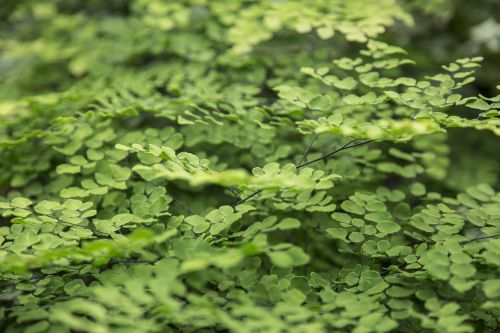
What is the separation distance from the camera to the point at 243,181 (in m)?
1.42

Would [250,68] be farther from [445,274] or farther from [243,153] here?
[445,274]

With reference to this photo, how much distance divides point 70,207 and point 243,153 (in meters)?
0.89

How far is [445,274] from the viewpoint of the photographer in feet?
4.69

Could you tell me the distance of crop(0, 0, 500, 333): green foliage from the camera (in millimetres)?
1395

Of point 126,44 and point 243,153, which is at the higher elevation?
point 126,44

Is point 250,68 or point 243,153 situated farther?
point 250,68

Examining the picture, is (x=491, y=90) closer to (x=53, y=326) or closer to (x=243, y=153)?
(x=243, y=153)

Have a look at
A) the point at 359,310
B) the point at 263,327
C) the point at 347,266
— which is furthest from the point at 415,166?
the point at 263,327

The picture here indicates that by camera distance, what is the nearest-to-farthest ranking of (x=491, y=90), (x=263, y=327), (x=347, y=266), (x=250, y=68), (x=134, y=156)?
(x=263, y=327)
(x=347, y=266)
(x=134, y=156)
(x=250, y=68)
(x=491, y=90)

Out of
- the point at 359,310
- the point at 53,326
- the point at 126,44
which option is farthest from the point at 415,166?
the point at 126,44

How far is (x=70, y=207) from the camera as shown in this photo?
1685 millimetres

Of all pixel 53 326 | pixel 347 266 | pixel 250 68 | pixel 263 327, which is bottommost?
pixel 347 266

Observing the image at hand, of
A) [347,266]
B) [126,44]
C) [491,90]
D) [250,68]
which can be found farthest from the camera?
[491,90]

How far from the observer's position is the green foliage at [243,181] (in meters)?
1.39
